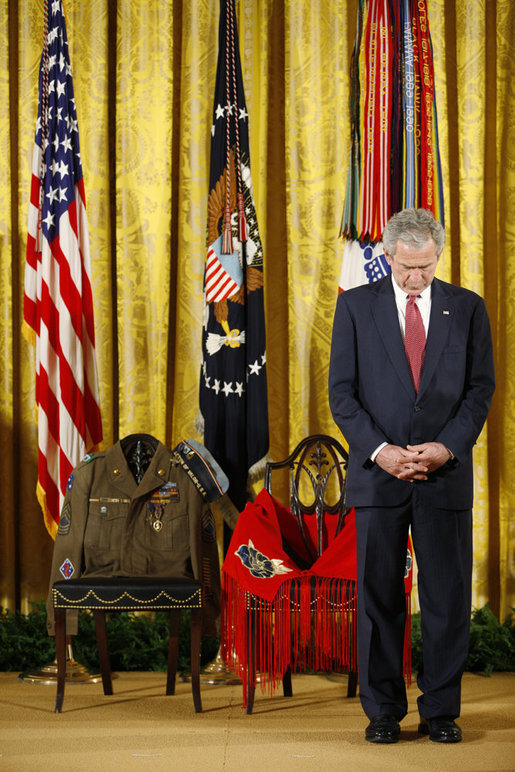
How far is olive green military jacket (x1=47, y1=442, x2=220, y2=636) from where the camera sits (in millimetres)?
3645

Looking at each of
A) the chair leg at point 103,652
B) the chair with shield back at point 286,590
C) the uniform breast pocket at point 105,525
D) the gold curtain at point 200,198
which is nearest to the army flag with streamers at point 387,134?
the gold curtain at point 200,198

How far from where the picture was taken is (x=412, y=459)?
2.74 m

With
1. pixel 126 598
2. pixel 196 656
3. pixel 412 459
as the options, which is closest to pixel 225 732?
pixel 196 656

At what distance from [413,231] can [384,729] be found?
155 centimetres

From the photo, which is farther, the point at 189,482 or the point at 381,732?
the point at 189,482

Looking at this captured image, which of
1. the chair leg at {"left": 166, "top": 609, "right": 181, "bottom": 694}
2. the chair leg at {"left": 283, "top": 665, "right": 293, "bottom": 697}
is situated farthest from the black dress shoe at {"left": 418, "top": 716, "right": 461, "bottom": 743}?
the chair leg at {"left": 166, "top": 609, "right": 181, "bottom": 694}

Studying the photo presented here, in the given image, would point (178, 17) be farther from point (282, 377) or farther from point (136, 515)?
point (136, 515)

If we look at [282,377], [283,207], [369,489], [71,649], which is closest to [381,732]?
[369,489]

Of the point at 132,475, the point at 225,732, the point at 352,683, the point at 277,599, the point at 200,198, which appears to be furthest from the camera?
the point at 200,198

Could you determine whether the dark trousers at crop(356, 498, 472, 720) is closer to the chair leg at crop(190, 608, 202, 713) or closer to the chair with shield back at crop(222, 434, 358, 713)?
the chair with shield back at crop(222, 434, 358, 713)

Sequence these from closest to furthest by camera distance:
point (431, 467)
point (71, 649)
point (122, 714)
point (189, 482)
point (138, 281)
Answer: point (431, 467)
point (122, 714)
point (189, 482)
point (71, 649)
point (138, 281)

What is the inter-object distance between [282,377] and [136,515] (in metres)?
1.25

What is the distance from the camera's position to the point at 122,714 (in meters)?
3.30

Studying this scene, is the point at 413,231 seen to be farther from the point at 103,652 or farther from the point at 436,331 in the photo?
the point at 103,652
